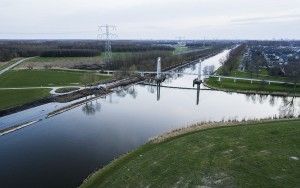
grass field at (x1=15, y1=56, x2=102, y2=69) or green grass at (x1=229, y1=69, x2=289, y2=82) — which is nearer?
green grass at (x1=229, y1=69, x2=289, y2=82)

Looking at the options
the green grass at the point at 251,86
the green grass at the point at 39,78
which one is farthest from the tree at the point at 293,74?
the green grass at the point at 39,78

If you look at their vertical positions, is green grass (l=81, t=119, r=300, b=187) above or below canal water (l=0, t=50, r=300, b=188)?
above

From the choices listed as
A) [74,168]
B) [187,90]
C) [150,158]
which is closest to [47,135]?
[74,168]

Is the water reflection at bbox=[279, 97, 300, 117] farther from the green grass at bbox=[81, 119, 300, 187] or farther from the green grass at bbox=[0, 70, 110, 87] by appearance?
the green grass at bbox=[0, 70, 110, 87]

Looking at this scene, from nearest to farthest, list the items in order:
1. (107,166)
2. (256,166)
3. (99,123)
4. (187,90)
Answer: (256,166) → (107,166) → (99,123) → (187,90)

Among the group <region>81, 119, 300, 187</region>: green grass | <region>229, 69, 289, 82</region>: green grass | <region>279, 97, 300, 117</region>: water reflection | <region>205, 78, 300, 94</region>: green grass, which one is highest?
<region>81, 119, 300, 187</region>: green grass

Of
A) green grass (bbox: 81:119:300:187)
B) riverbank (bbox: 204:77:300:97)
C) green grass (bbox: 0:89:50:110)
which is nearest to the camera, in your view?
green grass (bbox: 81:119:300:187)

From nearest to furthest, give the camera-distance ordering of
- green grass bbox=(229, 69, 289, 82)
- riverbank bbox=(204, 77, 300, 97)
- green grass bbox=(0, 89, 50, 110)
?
green grass bbox=(0, 89, 50, 110)
riverbank bbox=(204, 77, 300, 97)
green grass bbox=(229, 69, 289, 82)

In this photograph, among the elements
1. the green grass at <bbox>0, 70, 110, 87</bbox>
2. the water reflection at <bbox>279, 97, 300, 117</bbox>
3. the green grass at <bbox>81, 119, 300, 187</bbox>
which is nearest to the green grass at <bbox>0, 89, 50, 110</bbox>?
the green grass at <bbox>0, 70, 110, 87</bbox>

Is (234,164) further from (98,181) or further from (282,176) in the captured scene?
(98,181)
